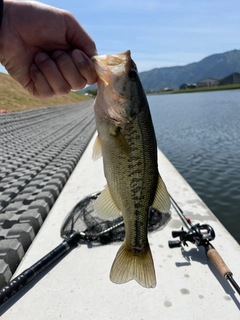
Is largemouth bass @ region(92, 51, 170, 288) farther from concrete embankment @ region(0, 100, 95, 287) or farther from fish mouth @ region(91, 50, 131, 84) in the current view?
concrete embankment @ region(0, 100, 95, 287)

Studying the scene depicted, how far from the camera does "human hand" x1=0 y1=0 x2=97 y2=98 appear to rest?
2420 mm

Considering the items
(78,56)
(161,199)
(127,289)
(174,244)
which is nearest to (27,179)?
(174,244)

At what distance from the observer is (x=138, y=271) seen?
2.26m

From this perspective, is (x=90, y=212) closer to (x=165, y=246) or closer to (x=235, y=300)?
(x=165, y=246)

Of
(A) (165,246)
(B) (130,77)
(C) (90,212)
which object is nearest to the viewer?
(B) (130,77)

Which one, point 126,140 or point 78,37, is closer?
point 126,140

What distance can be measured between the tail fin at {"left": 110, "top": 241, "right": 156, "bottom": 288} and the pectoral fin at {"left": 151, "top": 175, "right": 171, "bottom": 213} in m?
0.34

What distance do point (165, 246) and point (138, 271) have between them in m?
1.44

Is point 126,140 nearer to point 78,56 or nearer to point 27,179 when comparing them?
point 78,56

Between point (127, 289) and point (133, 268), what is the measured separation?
767mm

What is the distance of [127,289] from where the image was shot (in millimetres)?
2898

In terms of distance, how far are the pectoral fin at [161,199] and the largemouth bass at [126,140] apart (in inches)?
1.5

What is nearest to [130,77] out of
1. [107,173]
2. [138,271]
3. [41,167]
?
[107,173]

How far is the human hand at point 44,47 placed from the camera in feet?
7.94
